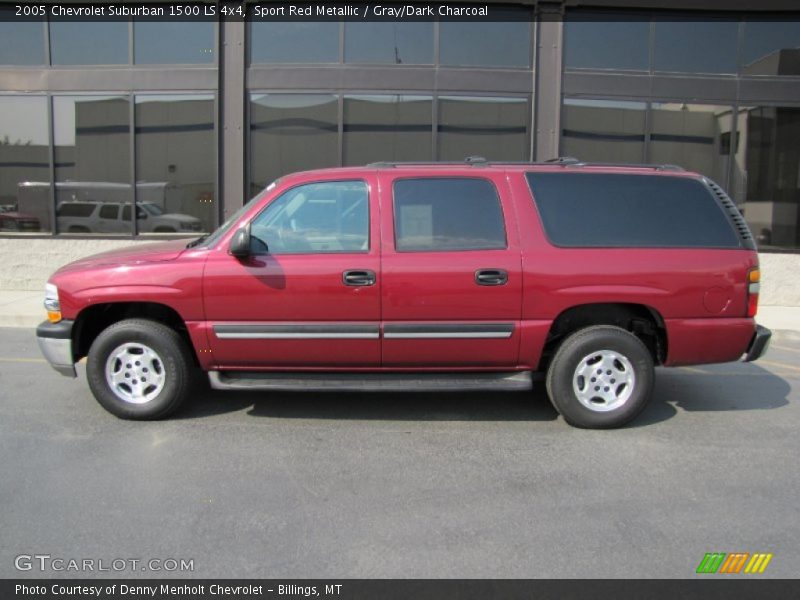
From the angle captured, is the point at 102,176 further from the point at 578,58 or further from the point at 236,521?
the point at 236,521

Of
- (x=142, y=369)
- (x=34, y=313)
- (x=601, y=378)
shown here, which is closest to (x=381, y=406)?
(x=601, y=378)

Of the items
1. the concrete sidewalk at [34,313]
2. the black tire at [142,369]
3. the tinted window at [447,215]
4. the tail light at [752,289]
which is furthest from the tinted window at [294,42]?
the tail light at [752,289]

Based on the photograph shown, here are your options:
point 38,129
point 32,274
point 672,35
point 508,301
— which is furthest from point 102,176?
point 672,35

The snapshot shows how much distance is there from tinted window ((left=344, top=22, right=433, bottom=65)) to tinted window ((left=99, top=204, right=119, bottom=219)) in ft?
15.8

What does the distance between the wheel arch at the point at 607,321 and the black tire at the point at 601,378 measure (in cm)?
15

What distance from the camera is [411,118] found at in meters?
10.9

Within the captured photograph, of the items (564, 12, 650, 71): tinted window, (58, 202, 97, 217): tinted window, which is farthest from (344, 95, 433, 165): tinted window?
(58, 202, 97, 217): tinted window

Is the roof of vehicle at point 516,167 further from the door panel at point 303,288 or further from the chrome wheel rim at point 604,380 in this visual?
the chrome wheel rim at point 604,380

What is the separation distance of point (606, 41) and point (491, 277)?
8.30 m

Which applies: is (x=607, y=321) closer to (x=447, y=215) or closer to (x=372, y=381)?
(x=447, y=215)

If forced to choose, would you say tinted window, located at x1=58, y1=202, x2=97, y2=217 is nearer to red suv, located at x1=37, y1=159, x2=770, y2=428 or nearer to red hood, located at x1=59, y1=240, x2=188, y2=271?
red hood, located at x1=59, y1=240, x2=188, y2=271

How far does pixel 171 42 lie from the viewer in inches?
432

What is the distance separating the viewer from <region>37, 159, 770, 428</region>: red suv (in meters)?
4.40
